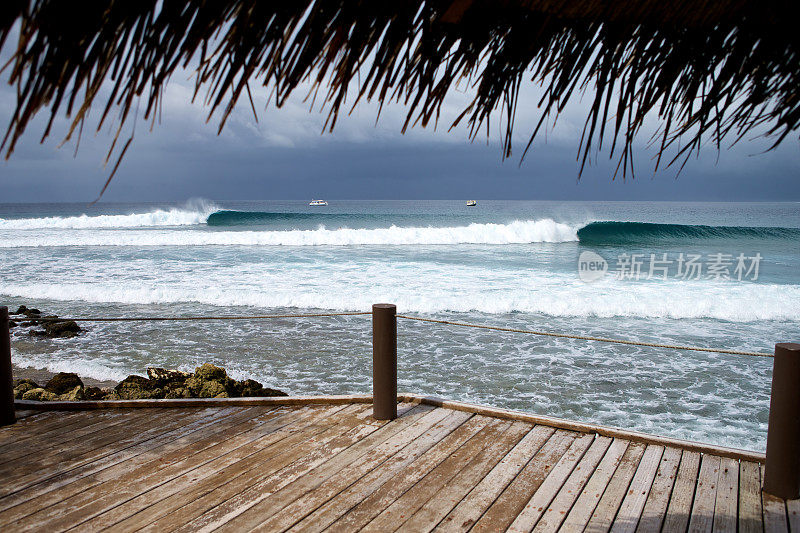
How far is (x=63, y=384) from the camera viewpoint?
178 inches

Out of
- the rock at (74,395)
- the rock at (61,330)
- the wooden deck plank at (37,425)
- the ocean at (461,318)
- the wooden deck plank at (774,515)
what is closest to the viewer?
the wooden deck plank at (774,515)

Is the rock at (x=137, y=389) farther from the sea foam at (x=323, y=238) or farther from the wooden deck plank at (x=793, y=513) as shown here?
the sea foam at (x=323, y=238)

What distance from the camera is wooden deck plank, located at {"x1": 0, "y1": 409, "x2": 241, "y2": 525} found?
2.24 meters

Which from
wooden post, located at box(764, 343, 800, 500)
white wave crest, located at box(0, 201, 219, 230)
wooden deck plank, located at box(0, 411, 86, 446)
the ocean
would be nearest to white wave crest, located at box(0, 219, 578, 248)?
the ocean

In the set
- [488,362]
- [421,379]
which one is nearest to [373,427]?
[421,379]

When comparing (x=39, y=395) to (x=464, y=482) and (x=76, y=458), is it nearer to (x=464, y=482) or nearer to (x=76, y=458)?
(x=76, y=458)

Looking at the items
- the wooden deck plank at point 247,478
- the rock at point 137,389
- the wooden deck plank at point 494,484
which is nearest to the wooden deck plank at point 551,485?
the wooden deck plank at point 494,484

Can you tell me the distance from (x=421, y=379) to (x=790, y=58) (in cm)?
456

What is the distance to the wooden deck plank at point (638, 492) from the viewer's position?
2.05 m

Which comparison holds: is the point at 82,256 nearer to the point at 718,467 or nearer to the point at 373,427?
the point at 373,427

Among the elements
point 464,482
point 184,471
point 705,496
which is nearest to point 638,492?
point 705,496

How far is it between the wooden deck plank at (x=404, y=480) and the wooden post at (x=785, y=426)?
136 cm

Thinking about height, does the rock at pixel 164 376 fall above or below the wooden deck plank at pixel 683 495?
below

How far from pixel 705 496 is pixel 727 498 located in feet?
0.29
